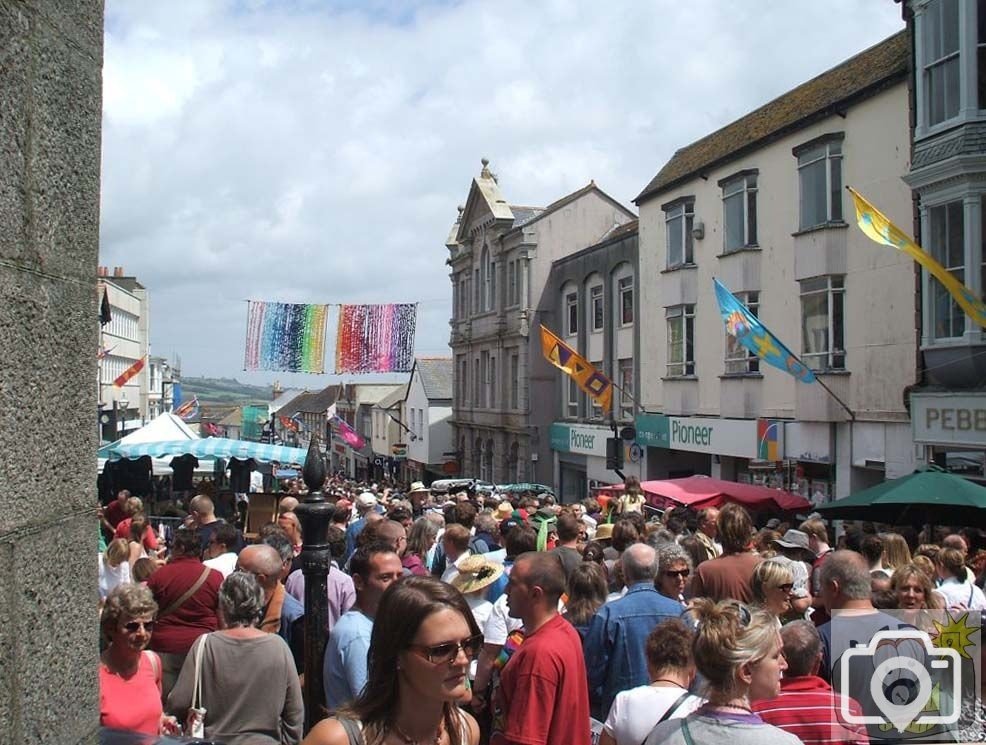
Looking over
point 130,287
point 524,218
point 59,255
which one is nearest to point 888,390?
point 59,255

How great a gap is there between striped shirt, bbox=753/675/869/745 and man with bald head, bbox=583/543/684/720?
3.48 feet

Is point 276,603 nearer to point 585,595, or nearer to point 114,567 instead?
point 585,595

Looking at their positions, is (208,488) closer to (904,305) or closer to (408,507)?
(408,507)

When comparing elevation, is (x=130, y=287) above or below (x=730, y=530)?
above

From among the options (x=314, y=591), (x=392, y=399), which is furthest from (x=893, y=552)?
(x=392, y=399)

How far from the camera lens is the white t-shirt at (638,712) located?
412 centimetres

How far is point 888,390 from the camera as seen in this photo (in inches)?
724

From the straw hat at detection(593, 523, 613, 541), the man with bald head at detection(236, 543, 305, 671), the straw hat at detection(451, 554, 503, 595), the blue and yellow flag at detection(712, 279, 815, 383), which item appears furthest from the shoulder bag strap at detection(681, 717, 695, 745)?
the blue and yellow flag at detection(712, 279, 815, 383)

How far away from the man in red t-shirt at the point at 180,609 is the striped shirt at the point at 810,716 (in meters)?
3.59

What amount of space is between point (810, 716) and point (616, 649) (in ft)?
4.31

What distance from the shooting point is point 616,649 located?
5.20 metres

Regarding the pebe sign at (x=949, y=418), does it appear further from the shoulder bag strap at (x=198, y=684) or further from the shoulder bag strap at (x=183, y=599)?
the shoulder bag strap at (x=198, y=684)

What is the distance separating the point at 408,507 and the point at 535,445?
80.7 feet

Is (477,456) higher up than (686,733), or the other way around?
(686,733)
